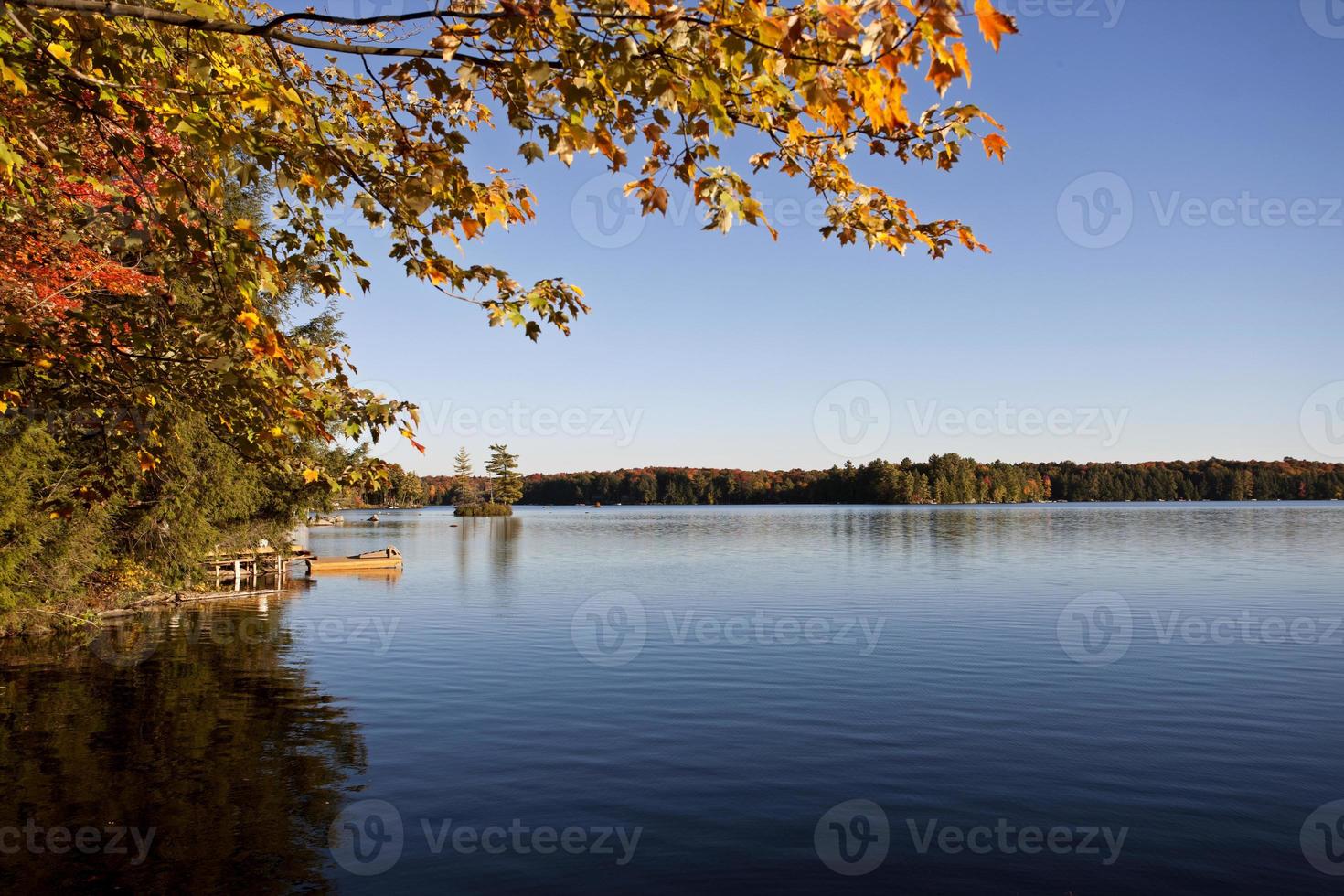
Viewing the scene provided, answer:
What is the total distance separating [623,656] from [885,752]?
31.2ft

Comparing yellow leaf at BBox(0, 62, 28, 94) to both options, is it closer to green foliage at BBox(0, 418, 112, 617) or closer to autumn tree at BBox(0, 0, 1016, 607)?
autumn tree at BBox(0, 0, 1016, 607)

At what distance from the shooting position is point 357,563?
155 ft

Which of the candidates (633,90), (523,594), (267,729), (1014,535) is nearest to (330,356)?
(633,90)

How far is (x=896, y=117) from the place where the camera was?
427 cm

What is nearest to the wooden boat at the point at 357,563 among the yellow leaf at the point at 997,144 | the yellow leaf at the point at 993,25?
the yellow leaf at the point at 997,144

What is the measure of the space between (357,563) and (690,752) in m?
37.8

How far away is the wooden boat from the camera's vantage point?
1850 inches

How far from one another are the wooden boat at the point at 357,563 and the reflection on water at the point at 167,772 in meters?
24.8

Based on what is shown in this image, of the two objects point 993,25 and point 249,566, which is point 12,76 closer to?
point 993,25

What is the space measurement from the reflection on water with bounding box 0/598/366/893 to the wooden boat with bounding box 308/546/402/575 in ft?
81.4

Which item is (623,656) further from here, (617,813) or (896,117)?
(896,117)

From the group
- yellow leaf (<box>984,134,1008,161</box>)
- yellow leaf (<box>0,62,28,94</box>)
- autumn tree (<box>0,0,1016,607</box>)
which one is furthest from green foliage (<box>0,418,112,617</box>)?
yellow leaf (<box>984,134,1008,161</box>)

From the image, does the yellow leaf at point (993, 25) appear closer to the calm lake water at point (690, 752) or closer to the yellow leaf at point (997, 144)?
the yellow leaf at point (997, 144)

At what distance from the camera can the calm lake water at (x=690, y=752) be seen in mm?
9719
